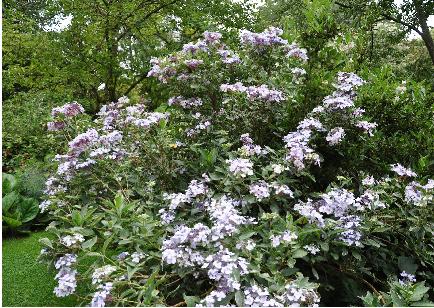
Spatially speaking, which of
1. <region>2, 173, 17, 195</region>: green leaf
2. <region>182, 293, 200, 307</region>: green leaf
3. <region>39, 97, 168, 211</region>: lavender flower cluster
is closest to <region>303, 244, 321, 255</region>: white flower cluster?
<region>182, 293, 200, 307</region>: green leaf

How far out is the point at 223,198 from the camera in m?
2.15

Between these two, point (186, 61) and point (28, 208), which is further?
point (28, 208)

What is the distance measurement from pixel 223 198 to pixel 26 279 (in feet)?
5.77

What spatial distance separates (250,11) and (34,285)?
570 cm

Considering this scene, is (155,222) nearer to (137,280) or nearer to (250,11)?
(137,280)

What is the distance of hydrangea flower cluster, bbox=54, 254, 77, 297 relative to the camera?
6.10 feet

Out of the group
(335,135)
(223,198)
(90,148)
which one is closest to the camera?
(223,198)

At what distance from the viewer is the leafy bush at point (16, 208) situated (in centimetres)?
381

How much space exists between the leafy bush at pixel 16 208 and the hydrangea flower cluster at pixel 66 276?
80.7 inches

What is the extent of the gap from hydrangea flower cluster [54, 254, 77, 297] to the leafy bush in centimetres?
205

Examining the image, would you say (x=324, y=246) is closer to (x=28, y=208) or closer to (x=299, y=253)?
(x=299, y=253)

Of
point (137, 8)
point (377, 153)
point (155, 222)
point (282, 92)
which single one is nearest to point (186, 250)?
point (155, 222)

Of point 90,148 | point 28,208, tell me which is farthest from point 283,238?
point 28,208

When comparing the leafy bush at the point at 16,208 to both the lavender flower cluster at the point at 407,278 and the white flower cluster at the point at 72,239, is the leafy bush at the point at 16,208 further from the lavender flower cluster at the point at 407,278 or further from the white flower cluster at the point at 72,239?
the lavender flower cluster at the point at 407,278
